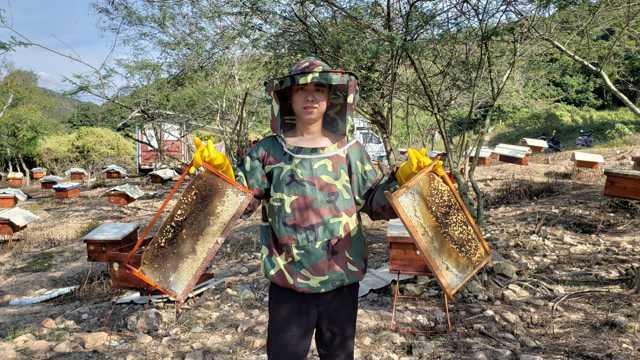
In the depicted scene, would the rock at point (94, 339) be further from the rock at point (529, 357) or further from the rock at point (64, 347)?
the rock at point (529, 357)

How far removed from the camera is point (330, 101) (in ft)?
7.23

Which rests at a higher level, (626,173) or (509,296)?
(626,173)

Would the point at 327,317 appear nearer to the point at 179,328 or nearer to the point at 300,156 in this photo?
the point at 300,156

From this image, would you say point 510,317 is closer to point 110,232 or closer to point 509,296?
point 509,296

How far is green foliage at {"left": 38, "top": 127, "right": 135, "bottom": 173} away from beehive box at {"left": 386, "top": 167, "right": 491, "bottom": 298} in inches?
950

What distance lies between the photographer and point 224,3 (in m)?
5.13

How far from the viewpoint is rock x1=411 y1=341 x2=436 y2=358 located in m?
3.15

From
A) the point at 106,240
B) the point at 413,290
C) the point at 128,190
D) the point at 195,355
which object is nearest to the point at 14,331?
the point at 106,240

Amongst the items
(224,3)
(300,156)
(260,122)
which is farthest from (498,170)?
(300,156)

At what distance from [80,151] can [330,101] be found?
2469 centimetres

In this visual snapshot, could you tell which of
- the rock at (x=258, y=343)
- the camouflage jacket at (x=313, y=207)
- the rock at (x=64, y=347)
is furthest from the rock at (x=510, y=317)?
the rock at (x=64, y=347)

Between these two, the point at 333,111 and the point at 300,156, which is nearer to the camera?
the point at 300,156

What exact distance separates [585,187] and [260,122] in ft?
24.8

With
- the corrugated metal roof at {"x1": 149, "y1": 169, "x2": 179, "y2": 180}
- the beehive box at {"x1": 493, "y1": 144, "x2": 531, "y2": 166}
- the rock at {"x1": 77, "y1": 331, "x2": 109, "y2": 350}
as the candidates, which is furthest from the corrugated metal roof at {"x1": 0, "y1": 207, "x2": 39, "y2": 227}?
the beehive box at {"x1": 493, "y1": 144, "x2": 531, "y2": 166}
